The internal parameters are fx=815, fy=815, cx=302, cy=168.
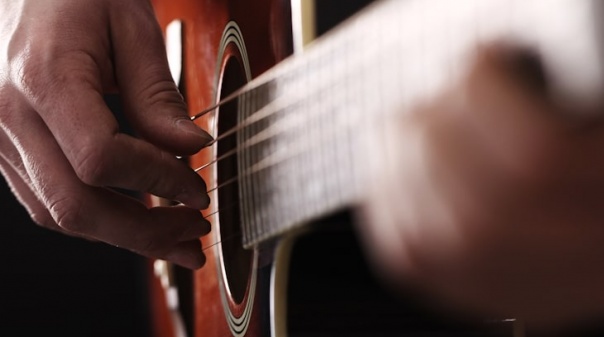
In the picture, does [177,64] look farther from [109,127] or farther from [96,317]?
[96,317]

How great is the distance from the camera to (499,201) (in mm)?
324

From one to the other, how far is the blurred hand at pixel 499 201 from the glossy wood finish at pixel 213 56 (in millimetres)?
316

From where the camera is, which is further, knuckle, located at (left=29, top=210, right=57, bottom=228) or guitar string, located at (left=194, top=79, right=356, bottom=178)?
knuckle, located at (left=29, top=210, right=57, bottom=228)

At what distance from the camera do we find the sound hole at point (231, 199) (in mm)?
685

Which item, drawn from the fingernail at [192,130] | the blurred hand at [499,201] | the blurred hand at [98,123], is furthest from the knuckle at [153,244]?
the blurred hand at [499,201]

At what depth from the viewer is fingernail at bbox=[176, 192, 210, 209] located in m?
0.59

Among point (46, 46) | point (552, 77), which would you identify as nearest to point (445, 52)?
point (552, 77)

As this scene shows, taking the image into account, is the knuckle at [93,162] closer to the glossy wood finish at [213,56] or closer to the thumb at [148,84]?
the thumb at [148,84]

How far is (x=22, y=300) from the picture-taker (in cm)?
148

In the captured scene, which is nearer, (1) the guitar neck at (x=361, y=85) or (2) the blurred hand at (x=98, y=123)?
(1) the guitar neck at (x=361, y=85)

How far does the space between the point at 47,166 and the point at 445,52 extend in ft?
1.12

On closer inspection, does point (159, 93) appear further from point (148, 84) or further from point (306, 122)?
point (306, 122)

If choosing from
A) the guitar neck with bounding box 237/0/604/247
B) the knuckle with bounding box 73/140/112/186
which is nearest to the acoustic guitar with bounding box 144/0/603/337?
the guitar neck with bounding box 237/0/604/247

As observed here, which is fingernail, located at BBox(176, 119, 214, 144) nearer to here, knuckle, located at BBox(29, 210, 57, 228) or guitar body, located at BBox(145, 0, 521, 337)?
guitar body, located at BBox(145, 0, 521, 337)
